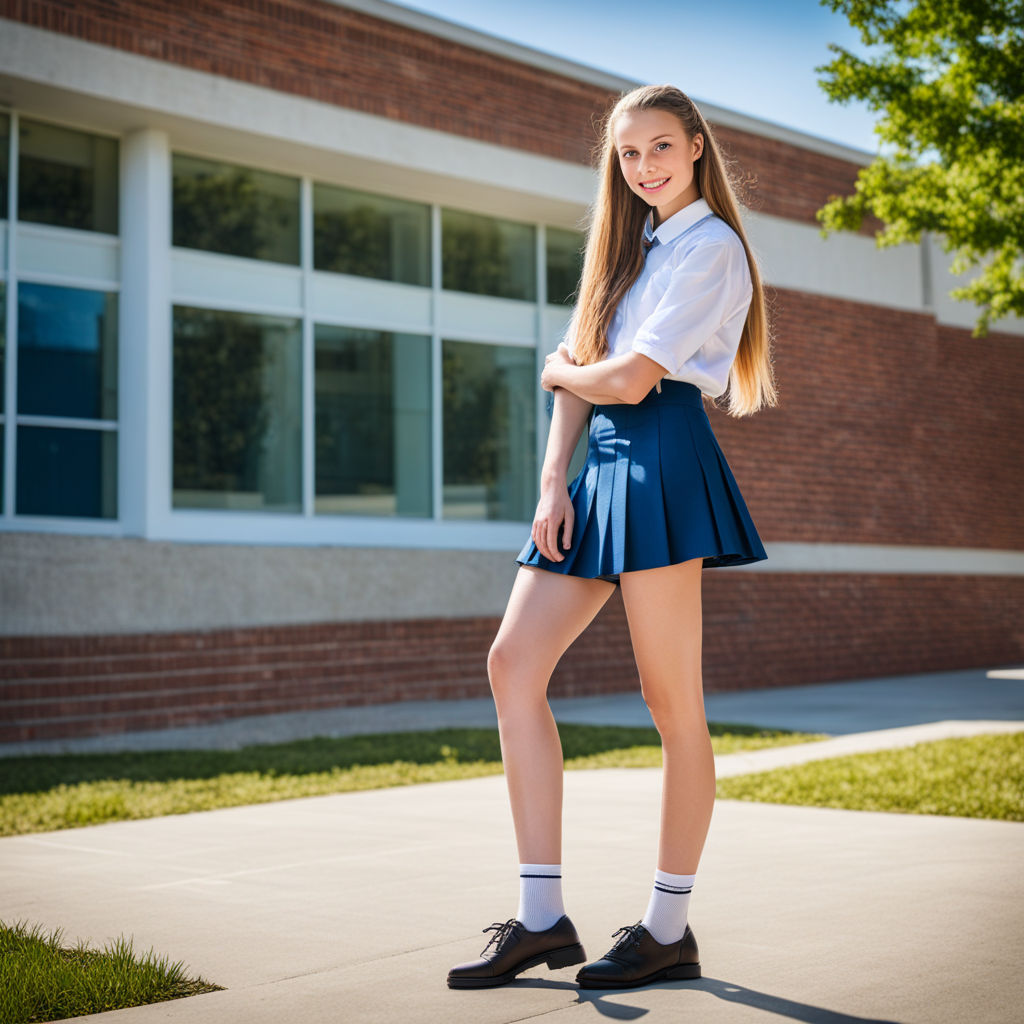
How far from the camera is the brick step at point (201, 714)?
9977 millimetres

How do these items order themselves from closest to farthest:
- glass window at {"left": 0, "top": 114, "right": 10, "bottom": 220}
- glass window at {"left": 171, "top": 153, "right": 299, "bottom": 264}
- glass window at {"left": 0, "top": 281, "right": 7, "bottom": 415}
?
glass window at {"left": 0, "top": 281, "right": 7, "bottom": 415}
glass window at {"left": 0, "top": 114, "right": 10, "bottom": 220}
glass window at {"left": 171, "top": 153, "right": 299, "bottom": 264}

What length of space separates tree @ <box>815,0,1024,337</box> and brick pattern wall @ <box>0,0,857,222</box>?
127 cm

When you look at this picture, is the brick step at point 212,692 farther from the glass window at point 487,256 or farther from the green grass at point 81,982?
the green grass at point 81,982

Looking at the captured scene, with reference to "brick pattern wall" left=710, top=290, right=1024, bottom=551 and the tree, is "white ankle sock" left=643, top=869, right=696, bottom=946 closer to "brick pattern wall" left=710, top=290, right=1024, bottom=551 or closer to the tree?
the tree

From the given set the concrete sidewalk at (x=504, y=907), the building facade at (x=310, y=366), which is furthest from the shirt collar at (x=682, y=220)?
the building facade at (x=310, y=366)

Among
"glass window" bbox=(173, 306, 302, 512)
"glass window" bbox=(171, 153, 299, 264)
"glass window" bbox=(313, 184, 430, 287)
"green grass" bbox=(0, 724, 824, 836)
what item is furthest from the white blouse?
"glass window" bbox=(313, 184, 430, 287)

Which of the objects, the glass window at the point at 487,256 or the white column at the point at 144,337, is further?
the glass window at the point at 487,256

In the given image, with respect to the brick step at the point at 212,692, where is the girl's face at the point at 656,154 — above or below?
above

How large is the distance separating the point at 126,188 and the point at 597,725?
19.8 ft

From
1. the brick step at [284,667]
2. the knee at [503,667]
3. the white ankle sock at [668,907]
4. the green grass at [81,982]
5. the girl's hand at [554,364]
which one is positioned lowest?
the green grass at [81,982]

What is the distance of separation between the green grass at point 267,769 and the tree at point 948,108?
14.0 ft

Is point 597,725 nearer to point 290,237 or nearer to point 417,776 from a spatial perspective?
point 417,776

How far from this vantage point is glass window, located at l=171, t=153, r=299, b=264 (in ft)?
38.8

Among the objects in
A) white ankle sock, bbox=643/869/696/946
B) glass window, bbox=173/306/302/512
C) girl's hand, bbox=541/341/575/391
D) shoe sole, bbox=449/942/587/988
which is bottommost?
shoe sole, bbox=449/942/587/988
